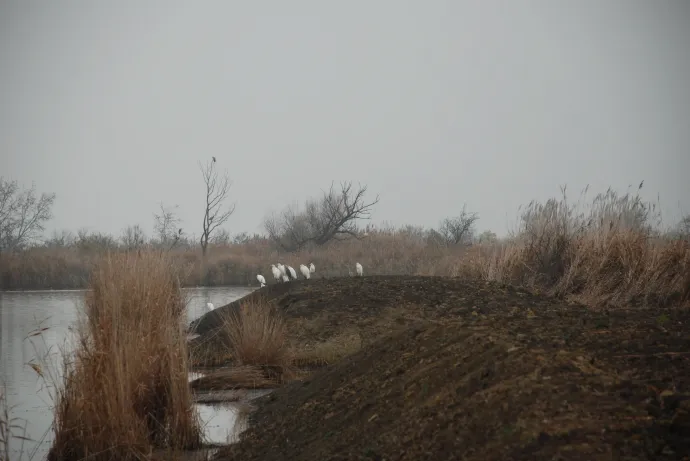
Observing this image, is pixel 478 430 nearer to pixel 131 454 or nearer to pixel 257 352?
pixel 131 454

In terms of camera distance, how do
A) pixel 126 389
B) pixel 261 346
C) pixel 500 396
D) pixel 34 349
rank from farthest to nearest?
pixel 261 346 < pixel 34 349 < pixel 126 389 < pixel 500 396

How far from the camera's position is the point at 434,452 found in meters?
3.36

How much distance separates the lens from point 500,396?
3545 millimetres

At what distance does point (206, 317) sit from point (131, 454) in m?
9.12

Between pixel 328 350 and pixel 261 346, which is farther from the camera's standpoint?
pixel 328 350

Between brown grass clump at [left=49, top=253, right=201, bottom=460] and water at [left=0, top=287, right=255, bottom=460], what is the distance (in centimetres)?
27

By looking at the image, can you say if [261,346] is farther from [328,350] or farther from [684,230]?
[684,230]

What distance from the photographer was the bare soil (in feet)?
9.89

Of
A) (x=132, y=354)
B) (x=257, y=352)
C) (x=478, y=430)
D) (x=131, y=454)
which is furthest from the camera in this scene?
(x=257, y=352)

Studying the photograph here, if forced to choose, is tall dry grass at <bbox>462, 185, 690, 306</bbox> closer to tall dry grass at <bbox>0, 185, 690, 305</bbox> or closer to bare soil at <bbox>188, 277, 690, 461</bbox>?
tall dry grass at <bbox>0, 185, 690, 305</bbox>

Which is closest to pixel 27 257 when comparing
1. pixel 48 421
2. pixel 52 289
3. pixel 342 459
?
pixel 52 289

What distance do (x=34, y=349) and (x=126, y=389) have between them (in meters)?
2.99

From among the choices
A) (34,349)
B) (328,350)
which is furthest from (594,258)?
(34,349)

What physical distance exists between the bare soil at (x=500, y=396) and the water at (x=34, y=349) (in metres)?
1.85
